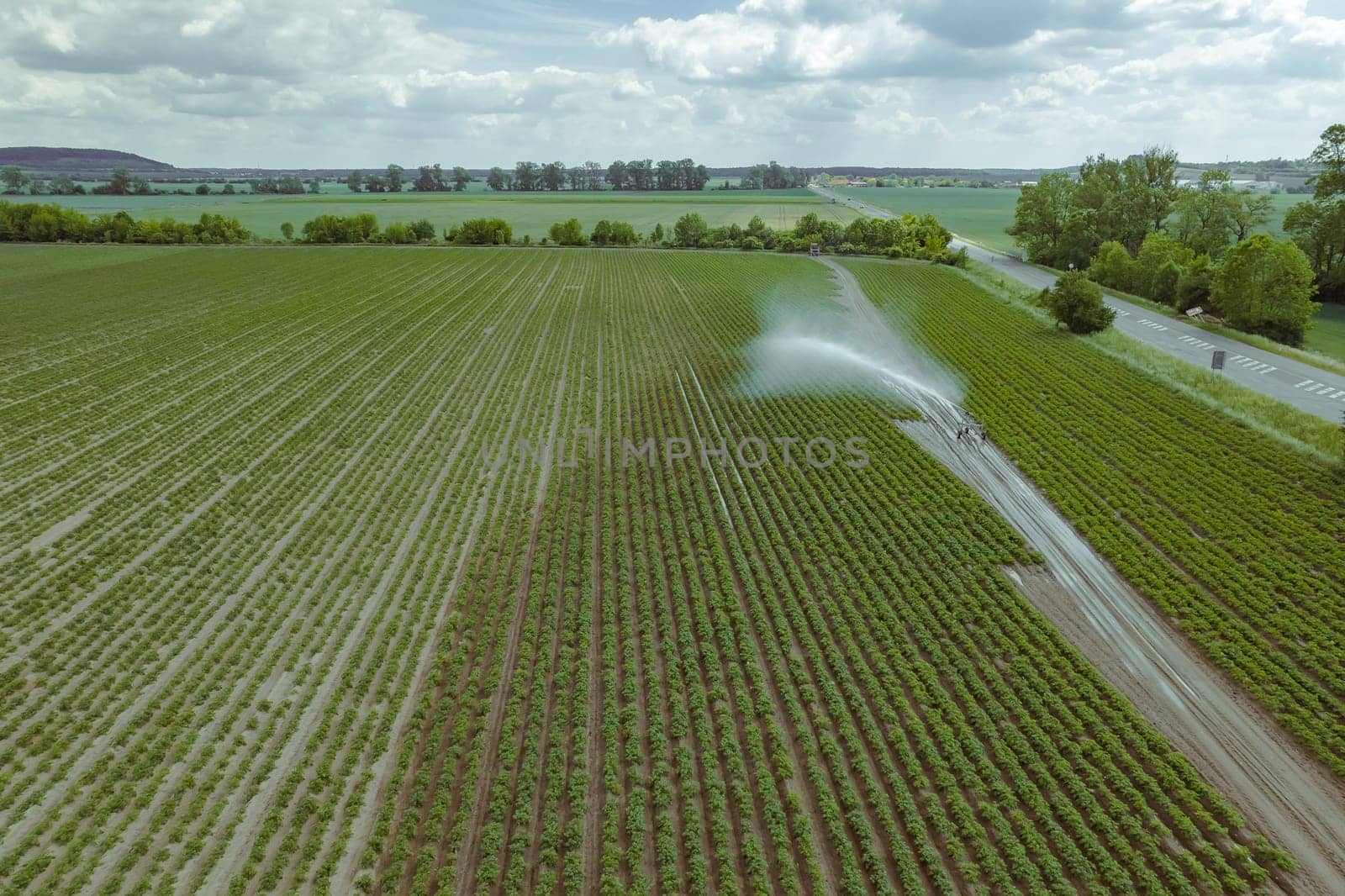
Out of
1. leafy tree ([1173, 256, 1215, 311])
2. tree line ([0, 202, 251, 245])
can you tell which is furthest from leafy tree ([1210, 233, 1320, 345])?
tree line ([0, 202, 251, 245])

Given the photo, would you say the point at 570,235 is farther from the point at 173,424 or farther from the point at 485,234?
the point at 173,424

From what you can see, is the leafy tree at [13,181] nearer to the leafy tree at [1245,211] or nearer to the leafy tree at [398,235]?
the leafy tree at [398,235]

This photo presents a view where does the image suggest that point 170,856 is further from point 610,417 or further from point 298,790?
point 610,417

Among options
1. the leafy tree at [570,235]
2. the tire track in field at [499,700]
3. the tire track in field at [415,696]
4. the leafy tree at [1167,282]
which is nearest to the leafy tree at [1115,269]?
the leafy tree at [1167,282]

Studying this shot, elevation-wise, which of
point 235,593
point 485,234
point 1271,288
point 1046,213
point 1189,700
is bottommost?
point 1189,700

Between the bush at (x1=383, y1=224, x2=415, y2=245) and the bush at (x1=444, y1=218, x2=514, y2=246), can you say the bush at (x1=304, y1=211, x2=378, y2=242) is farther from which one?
the bush at (x1=444, y1=218, x2=514, y2=246)

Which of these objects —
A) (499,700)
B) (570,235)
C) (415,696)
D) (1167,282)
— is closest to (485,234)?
(570,235)

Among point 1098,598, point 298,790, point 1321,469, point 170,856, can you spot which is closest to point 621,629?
point 298,790
